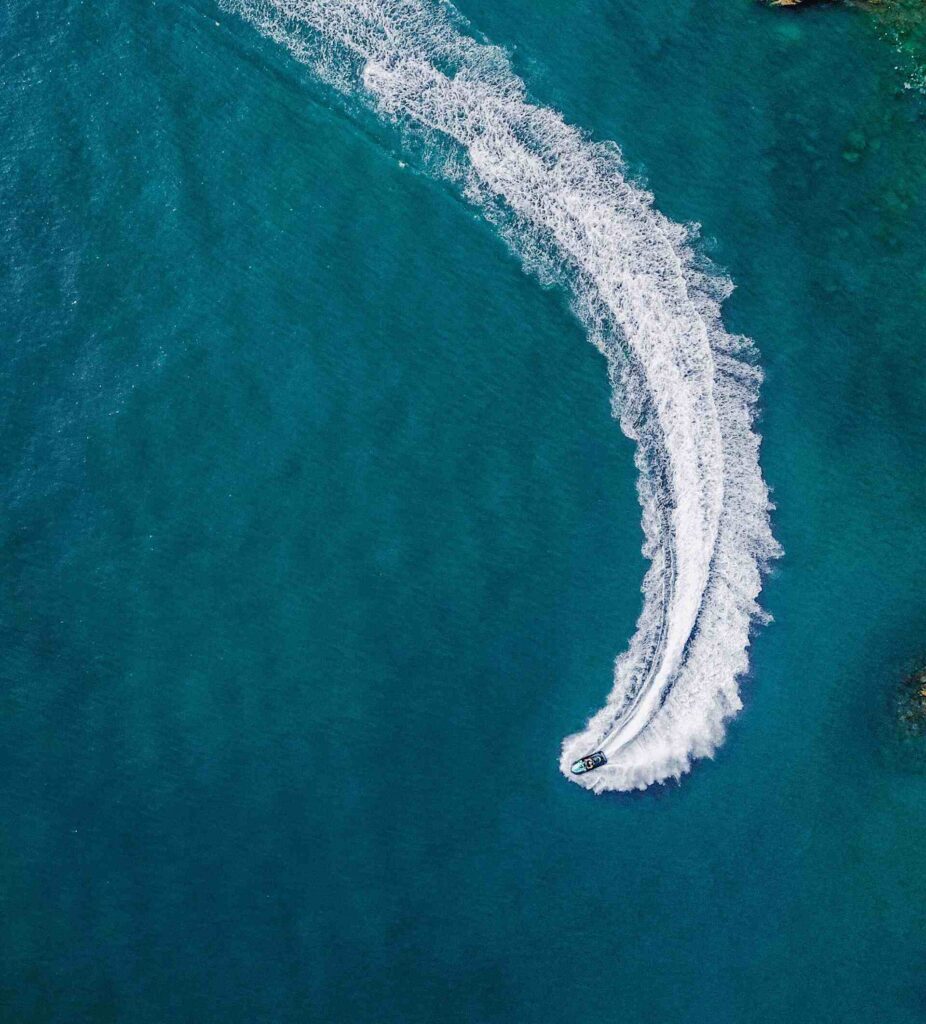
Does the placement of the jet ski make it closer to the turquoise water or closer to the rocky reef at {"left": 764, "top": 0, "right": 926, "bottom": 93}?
the turquoise water

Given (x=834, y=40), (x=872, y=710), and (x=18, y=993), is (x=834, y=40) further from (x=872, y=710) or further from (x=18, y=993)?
(x=18, y=993)

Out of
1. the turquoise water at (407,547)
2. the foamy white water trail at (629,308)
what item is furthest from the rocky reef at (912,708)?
the foamy white water trail at (629,308)

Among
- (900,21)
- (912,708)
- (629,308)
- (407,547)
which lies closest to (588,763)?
(407,547)

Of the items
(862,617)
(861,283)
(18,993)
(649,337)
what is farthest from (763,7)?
(18,993)

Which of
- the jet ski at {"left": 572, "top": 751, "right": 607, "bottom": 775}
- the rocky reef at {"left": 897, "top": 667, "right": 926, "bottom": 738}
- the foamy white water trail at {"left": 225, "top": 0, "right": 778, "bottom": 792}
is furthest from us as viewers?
the rocky reef at {"left": 897, "top": 667, "right": 926, "bottom": 738}

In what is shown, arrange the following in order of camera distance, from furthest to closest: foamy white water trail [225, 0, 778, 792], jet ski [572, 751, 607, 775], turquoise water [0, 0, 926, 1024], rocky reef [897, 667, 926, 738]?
rocky reef [897, 667, 926, 738]
jet ski [572, 751, 607, 775]
foamy white water trail [225, 0, 778, 792]
turquoise water [0, 0, 926, 1024]

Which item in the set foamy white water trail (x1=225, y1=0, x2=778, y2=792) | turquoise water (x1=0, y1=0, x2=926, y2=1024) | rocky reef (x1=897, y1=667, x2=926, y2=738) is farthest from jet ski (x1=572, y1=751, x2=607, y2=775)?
rocky reef (x1=897, y1=667, x2=926, y2=738)

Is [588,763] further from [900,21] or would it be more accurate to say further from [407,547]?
[900,21]
